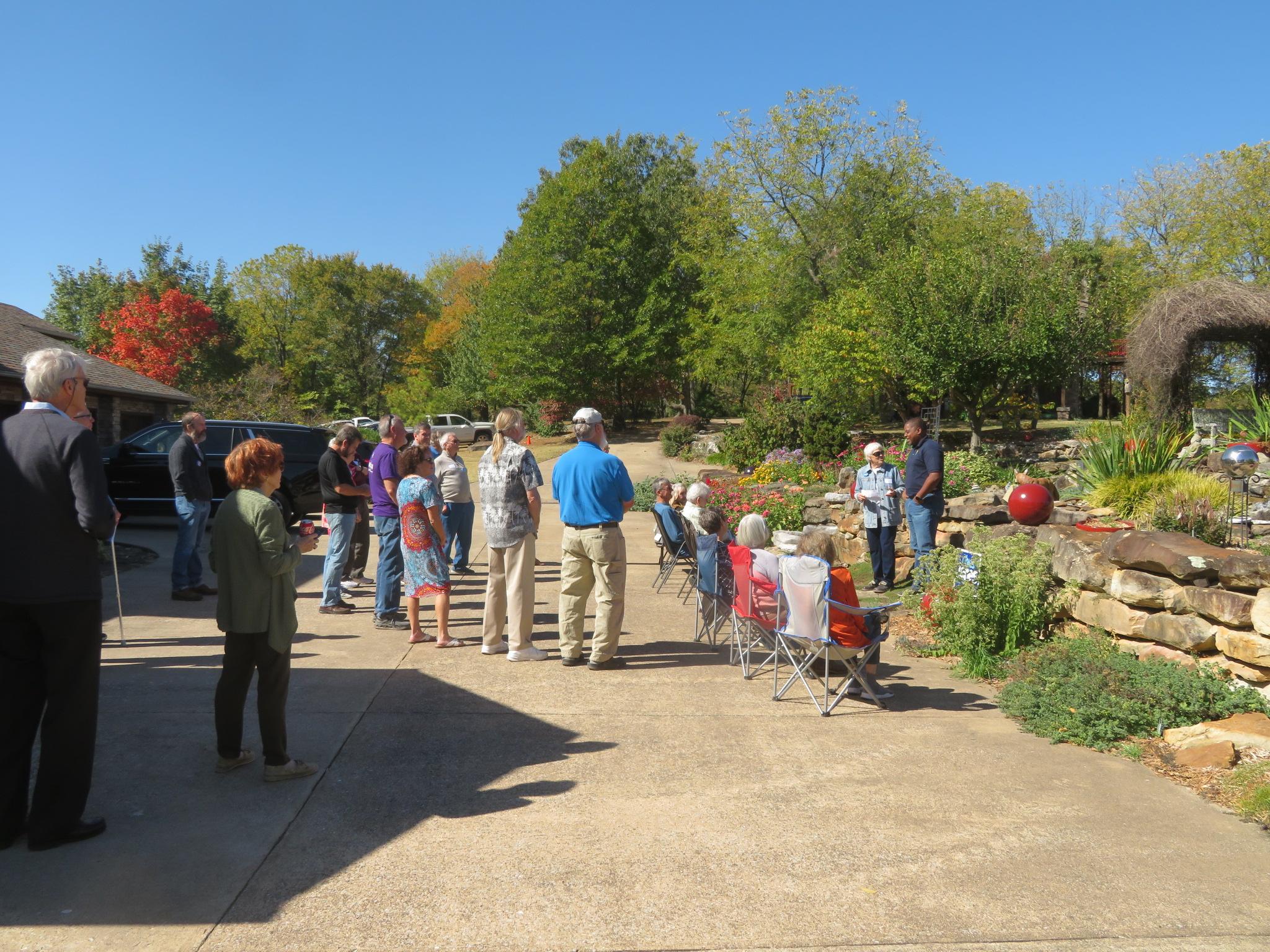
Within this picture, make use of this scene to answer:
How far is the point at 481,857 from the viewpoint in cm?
362

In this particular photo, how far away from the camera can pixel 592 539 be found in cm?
637

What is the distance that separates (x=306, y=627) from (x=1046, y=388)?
66.3 feet

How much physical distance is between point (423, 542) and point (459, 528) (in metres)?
2.94

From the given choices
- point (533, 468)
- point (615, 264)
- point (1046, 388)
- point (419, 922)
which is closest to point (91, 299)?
point (615, 264)

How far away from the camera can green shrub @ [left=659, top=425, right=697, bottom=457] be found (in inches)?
1120

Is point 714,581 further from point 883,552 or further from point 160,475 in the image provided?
point 160,475

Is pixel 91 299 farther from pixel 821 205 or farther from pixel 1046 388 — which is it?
pixel 1046 388

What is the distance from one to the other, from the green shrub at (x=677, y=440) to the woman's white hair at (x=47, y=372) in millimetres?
24638

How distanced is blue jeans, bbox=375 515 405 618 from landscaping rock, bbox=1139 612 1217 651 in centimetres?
553

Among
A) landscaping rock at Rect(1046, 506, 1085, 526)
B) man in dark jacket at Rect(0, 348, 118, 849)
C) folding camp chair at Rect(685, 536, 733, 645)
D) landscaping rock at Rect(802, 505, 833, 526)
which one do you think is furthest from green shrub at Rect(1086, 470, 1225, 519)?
man in dark jacket at Rect(0, 348, 118, 849)

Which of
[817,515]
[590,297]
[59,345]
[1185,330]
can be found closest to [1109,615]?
[817,515]

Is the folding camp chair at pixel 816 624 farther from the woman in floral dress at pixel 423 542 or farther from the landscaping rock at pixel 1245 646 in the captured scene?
the woman in floral dress at pixel 423 542

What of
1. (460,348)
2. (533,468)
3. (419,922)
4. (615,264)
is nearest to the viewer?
(419,922)

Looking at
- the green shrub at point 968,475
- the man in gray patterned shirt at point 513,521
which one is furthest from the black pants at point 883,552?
the man in gray patterned shirt at point 513,521
